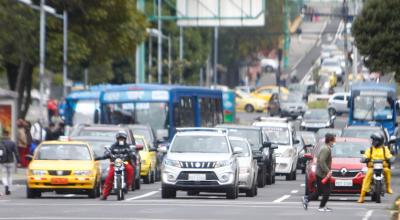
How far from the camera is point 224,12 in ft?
244

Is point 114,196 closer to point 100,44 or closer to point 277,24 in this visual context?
point 100,44

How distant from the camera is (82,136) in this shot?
137 feet

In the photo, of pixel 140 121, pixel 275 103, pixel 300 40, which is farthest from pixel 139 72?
pixel 300 40

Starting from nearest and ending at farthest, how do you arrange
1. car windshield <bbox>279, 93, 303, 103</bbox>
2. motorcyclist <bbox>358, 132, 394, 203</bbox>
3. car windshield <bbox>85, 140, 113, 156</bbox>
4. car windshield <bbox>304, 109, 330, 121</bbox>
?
motorcyclist <bbox>358, 132, 394, 203</bbox>, car windshield <bbox>85, 140, 113, 156</bbox>, car windshield <bbox>304, 109, 330, 121</bbox>, car windshield <bbox>279, 93, 303, 103</bbox>

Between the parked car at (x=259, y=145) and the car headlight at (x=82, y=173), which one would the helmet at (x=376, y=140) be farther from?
the parked car at (x=259, y=145)

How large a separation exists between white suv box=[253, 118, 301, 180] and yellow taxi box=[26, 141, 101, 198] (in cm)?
1349

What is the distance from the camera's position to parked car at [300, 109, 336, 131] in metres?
82.9

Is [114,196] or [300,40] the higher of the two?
[300,40]

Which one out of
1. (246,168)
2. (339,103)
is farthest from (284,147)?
(339,103)

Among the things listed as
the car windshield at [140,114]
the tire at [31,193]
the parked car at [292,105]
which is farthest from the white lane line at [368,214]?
the parked car at [292,105]

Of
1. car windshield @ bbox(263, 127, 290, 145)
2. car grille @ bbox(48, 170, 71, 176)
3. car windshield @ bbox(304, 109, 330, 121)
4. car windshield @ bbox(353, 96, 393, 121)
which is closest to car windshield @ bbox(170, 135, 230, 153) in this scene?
car grille @ bbox(48, 170, 71, 176)

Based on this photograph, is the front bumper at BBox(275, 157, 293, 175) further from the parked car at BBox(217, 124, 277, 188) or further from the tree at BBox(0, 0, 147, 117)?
the tree at BBox(0, 0, 147, 117)

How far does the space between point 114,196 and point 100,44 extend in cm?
3117

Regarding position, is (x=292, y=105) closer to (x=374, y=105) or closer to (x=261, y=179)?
(x=374, y=105)
